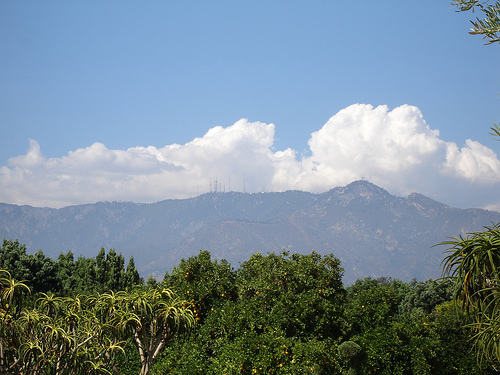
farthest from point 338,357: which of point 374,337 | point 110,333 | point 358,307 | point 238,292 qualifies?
point 110,333

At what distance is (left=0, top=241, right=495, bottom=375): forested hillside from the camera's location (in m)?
10.5

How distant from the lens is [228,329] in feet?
60.4

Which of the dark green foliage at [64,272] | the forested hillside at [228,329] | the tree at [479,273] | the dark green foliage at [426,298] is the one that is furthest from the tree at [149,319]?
the dark green foliage at [426,298]

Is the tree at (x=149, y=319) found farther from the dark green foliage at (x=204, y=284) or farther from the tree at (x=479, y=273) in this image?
the dark green foliage at (x=204, y=284)

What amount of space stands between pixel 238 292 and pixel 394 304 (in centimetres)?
791

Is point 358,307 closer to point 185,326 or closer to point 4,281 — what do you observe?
point 185,326

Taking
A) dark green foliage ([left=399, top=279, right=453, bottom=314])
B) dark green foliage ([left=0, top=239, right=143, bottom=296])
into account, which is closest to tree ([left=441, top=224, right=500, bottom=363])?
dark green foliage ([left=0, top=239, right=143, bottom=296])

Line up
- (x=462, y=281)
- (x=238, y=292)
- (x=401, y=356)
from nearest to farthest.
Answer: (x=462, y=281), (x=401, y=356), (x=238, y=292)

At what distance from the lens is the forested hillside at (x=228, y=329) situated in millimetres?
10547

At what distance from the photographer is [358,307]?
2217 cm

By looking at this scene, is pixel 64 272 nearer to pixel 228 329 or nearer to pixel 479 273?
pixel 228 329

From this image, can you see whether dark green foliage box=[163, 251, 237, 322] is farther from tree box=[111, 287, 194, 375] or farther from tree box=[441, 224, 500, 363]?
tree box=[441, 224, 500, 363]

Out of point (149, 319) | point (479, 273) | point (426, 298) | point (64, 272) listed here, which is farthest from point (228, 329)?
point (426, 298)

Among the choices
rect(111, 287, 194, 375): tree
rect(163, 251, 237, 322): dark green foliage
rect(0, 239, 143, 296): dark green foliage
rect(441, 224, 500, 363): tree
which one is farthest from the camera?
rect(0, 239, 143, 296): dark green foliage
